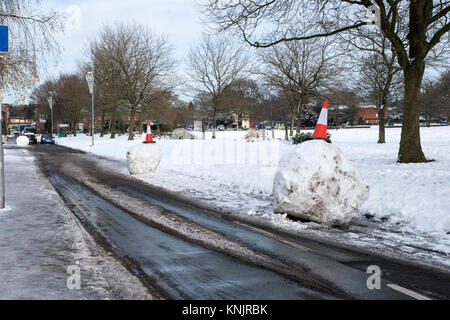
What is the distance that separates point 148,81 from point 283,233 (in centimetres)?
3530

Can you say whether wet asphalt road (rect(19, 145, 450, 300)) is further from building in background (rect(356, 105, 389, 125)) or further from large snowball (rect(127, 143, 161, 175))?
building in background (rect(356, 105, 389, 125))

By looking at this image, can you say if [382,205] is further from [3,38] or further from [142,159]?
[142,159]

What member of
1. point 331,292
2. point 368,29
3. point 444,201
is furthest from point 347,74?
point 331,292

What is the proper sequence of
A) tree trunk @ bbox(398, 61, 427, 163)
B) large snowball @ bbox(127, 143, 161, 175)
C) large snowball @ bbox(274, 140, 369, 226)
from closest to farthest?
large snowball @ bbox(274, 140, 369, 226), tree trunk @ bbox(398, 61, 427, 163), large snowball @ bbox(127, 143, 161, 175)

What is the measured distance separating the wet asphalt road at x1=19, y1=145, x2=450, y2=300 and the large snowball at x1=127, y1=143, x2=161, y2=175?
6.59 metres

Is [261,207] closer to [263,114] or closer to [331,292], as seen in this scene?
[331,292]

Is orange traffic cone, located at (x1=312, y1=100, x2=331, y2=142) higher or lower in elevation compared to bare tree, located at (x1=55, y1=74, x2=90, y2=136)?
lower

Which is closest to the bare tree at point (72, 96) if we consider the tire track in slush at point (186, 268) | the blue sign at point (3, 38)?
the blue sign at point (3, 38)

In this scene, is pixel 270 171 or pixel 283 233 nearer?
pixel 283 233

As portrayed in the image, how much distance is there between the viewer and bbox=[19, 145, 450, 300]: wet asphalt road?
3.64 m

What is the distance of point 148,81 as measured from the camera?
1513 inches

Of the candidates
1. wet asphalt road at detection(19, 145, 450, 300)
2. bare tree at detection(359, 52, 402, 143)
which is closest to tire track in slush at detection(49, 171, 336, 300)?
wet asphalt road at detection(19, 145, 450, 300)

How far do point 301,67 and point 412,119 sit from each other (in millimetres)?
23296

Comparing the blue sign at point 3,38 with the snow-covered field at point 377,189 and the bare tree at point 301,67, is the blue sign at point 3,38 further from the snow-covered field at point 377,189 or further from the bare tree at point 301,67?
the bare tree at point 301,67
